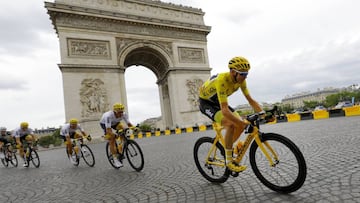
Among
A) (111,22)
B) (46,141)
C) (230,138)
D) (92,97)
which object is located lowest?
(46,141)

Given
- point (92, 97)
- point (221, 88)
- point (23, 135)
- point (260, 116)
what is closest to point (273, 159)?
point (260, 116)

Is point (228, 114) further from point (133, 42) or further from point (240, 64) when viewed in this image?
point (133, 42)

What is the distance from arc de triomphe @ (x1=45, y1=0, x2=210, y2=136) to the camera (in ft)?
67.8

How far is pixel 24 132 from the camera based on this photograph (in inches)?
328

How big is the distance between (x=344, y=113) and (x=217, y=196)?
14759 millimetres

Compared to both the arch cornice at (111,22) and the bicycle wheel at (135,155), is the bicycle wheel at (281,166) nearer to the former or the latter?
the bicycle wheel at (135,155)

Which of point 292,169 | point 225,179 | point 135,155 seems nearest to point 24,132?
point 135,155

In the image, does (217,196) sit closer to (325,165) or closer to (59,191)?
(325,165)

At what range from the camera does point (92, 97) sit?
2103cm

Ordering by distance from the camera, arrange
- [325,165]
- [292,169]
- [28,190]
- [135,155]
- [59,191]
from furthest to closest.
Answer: [135,155]
[28,190]
[59,191]
[325,165]
[292,169]

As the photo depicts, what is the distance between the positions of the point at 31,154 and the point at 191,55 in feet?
68.4

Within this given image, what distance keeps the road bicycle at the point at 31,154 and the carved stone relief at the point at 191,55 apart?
19.5 metres

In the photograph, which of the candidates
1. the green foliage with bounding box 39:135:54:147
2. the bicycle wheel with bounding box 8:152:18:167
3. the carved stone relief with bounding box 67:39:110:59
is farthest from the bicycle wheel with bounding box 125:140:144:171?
the green foliage with bounding box 39:135:54:147

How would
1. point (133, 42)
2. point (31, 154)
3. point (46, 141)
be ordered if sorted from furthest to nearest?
point (46, 141) → point (133, 42) → point (31, 154)
